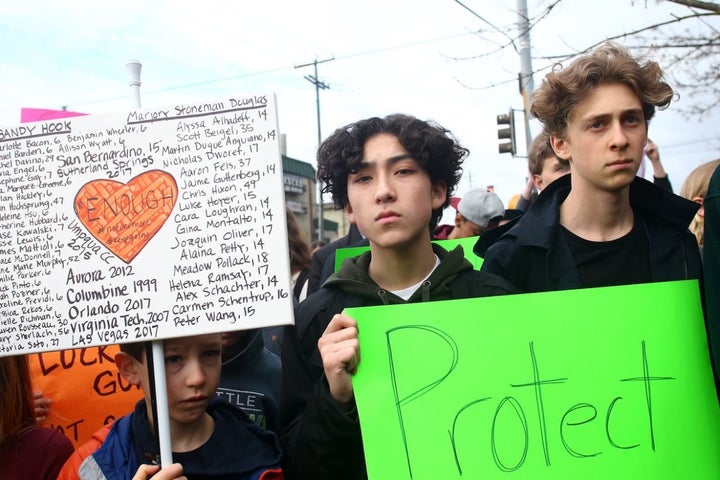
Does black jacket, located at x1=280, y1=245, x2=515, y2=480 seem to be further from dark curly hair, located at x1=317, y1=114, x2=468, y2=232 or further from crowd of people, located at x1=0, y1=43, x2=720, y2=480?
dark curly hair, located at x1=317, y1=114, x2=468, y2=232

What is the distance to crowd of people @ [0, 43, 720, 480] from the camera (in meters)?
1.79

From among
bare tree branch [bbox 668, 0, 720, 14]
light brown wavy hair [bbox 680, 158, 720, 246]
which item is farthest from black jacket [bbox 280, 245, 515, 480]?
bare tree branch [bbox 668, 0, 720, 14]

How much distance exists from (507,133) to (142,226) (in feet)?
30.8

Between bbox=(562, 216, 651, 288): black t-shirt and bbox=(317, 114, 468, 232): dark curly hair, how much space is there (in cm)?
50

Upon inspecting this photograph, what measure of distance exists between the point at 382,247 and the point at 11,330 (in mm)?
1051

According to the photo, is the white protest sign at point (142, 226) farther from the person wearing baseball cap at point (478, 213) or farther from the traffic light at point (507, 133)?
the traffic light at point (507, 133)

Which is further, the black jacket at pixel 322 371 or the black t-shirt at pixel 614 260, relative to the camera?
the black t-shirt at pixel 614 260

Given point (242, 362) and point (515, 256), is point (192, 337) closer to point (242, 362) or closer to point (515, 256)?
point (242, 362)

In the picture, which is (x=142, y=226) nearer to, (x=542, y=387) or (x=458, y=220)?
(x=542, y=387)

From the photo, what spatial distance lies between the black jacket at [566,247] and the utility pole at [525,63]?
9.70 ft

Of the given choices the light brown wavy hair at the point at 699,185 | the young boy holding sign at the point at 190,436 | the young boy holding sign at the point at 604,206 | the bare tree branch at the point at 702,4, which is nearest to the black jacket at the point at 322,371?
the young boy holding sign at the point at 190,436

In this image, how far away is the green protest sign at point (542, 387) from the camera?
1.52 meters

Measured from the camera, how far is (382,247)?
1.90m

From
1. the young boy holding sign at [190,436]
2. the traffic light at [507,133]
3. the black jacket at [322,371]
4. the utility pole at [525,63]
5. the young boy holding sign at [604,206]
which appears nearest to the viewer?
the black jacket at [322,371]
